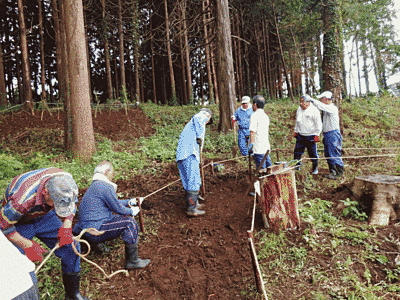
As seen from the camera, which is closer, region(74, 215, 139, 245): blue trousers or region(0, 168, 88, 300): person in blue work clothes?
region(0, 168, 88, 300): person in blue work clothes

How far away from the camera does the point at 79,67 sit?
23.2 feet

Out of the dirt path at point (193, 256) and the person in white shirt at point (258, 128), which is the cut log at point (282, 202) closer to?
the dirt path at point (193, 256)

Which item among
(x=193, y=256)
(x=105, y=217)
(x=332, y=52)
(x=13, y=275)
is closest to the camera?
(x=13, y=275)

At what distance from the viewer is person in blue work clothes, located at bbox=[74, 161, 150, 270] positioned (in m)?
3.19

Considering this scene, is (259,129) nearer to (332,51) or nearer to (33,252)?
(33,252)

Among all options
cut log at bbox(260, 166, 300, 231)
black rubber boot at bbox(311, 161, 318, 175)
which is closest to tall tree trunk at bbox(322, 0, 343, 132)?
black rubber boot at bbox(311, 161, 318, 175)

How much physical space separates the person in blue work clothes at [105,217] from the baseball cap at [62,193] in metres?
0.80

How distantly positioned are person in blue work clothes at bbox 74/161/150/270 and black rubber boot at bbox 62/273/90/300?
486mm

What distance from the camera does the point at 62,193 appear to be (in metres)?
2.31

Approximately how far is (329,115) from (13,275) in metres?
6.23

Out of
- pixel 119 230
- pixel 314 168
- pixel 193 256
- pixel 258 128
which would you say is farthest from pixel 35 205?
pixel 314 168

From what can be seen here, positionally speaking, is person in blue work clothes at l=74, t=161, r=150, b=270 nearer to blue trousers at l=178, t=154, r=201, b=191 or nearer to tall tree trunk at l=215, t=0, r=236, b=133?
blue trousers at l=178, t=154, r=201, b=191

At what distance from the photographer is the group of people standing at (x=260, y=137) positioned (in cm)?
464

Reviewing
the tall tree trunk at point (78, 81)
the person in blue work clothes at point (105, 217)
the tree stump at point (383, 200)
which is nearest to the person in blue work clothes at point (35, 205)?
the person in blue work clothes at point (105, 217)
